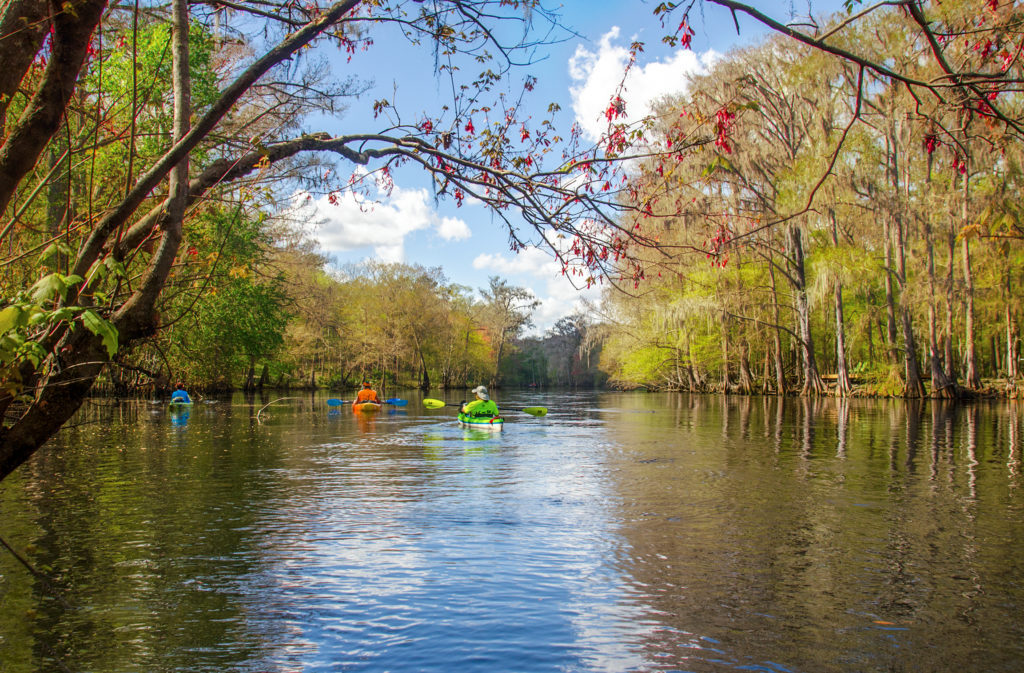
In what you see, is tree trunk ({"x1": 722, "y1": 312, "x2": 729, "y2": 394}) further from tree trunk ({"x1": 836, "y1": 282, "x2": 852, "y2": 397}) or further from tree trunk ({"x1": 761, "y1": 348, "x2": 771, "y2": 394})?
tree trunk ({"x1": 836, "y1": 282, "x2": 852, "y2": 397})

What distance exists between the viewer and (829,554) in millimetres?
6230

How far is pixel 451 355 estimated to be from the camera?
189 ft

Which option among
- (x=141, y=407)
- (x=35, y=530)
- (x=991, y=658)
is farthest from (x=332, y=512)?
(x=141, y=407)

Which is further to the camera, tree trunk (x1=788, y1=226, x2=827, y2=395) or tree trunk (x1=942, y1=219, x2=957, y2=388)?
tree trunk (x1=788, y1=226, x2=827, y2=395)

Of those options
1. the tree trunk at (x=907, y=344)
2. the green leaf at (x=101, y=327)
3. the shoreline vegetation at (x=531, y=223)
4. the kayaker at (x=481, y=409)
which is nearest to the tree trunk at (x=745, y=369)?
the shoreline vegetation at (x=531, y=223)

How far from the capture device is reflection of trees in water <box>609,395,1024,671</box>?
4.39 meters

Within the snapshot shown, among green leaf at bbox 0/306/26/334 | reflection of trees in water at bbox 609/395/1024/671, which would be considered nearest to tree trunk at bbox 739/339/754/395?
reflection of trees in water at bbox 609/395/1024/671

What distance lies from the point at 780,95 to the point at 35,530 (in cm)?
2988

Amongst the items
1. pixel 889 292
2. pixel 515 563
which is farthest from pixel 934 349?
pixel 515 563

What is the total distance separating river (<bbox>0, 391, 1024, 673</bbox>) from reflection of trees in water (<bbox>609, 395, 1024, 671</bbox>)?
28mm

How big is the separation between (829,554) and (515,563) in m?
2.79

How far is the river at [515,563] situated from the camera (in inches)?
170

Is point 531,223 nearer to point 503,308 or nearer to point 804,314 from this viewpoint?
point 804,314

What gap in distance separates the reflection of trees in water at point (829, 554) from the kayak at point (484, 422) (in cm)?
Result: 520
